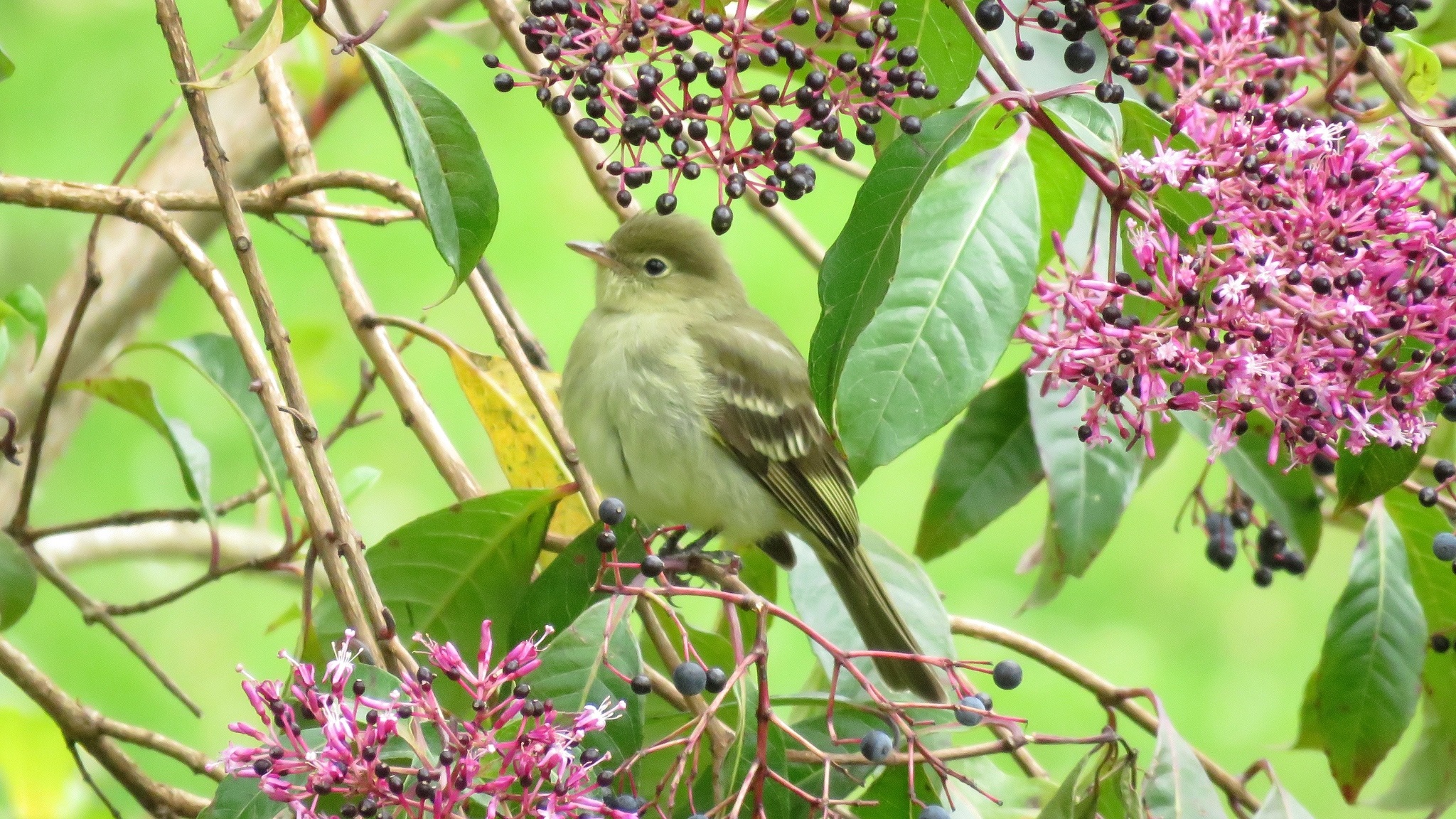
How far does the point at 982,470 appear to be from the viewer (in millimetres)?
3197

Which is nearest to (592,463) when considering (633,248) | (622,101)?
(633,248)

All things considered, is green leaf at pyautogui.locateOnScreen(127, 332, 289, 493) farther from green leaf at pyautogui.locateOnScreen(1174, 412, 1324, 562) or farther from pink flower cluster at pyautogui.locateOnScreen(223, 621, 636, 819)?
green leaf at pyautogui.locateOnScreen(1174, 412, 1324, 562)

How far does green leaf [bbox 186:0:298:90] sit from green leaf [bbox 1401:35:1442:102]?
1669 mm

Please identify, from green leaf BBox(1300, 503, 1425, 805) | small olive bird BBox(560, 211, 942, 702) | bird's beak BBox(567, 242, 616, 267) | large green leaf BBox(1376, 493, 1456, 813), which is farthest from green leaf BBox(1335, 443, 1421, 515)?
bird's beak BBox(567, 242, 616, 267)

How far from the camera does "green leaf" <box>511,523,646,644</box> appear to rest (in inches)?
107

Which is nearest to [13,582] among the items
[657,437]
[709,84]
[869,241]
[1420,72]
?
[657,437]

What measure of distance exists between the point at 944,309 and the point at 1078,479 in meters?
1.11

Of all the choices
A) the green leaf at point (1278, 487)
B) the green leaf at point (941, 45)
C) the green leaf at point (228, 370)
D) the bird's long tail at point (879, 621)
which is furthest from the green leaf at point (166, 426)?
the green leaf at point (1278, 487)

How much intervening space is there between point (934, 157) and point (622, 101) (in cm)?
50

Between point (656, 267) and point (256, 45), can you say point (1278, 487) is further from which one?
point (256, 45)

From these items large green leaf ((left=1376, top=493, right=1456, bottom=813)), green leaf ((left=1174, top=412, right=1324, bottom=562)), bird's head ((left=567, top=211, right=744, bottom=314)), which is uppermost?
bird's head ((left=567, top=211, right=744, bottom=314))

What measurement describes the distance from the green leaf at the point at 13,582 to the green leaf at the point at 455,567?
2.01 feet

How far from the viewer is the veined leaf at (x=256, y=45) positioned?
1.85 metres

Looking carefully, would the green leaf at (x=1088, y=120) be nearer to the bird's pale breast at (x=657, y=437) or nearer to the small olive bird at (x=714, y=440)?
the small olive bird at (x=714, y=440)
